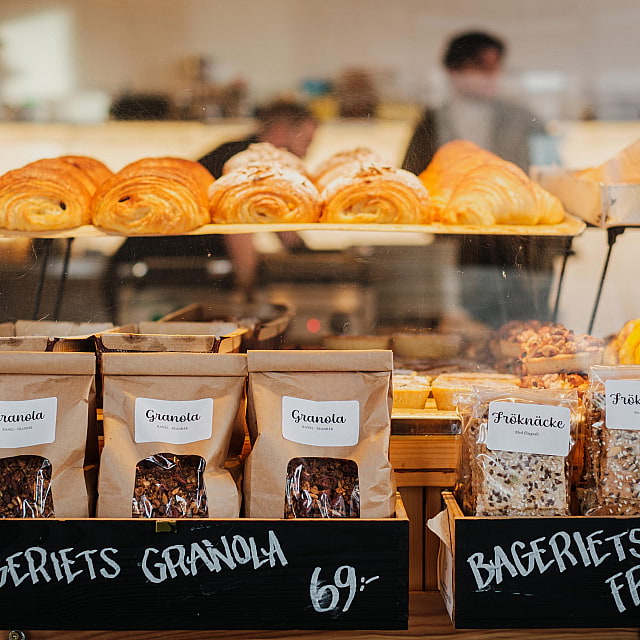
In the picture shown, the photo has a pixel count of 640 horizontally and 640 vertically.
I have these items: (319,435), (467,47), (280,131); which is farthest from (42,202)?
(467,47)

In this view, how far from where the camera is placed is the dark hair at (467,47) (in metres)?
2.53

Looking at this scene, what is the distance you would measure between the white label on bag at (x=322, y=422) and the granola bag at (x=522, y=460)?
239mm

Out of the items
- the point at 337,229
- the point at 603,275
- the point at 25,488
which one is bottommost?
the point at 25,488

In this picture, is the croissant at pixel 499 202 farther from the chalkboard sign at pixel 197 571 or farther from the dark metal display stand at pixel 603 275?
the chalkboard sign at pixel 197 571

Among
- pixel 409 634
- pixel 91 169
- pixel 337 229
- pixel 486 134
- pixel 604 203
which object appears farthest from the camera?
pixel 486 134

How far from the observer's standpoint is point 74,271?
241cm

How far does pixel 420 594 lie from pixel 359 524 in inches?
15.2

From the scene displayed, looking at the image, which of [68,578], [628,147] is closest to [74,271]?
[68,578]

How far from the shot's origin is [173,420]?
1591 mm

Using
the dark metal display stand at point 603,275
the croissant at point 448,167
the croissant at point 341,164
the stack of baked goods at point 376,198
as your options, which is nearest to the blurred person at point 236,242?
the croissant at point 341,164

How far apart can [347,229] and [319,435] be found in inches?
28.6

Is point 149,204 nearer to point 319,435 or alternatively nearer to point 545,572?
point 319,435

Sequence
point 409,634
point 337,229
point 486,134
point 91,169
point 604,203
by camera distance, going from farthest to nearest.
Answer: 1. point 486,134
2. point 91,169
3. point 604,203
4. point 337,229
5. point 409,634

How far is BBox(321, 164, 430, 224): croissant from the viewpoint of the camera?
2191mm
